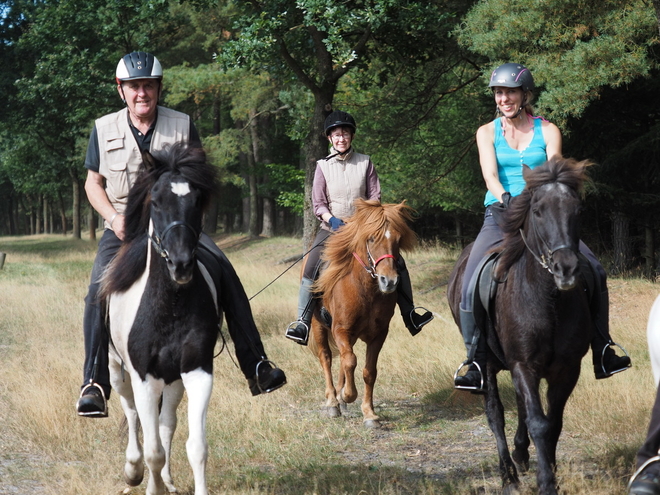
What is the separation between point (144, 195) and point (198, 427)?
150 cm

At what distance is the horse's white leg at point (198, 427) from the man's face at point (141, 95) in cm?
201

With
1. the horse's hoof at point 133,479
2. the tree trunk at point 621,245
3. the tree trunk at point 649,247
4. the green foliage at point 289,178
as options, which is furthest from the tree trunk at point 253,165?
the horse's hoof at point 133,479

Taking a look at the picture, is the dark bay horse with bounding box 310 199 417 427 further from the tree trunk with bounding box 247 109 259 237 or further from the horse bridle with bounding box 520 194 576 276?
the tree trunk with bounding box 247 109 259 237

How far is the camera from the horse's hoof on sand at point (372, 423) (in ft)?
24.6

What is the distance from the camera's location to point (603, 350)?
17.2ft

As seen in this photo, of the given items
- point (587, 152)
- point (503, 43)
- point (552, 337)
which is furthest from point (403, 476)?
point (587, 152)

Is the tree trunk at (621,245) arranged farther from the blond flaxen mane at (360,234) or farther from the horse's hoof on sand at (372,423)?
the horse's hoof on sand at (372,423)

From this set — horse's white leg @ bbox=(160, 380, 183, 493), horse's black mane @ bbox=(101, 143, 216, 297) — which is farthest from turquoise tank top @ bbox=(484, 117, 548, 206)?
horse's white leg @ bbox=(160, 380, 183, 493)

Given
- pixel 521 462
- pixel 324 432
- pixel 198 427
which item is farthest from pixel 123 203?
pixel 521 462

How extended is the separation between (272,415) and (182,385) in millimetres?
2799

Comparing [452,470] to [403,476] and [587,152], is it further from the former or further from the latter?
[587,152]

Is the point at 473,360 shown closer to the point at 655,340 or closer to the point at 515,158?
the point at 515,158

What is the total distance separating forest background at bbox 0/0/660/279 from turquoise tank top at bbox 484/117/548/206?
2.20m

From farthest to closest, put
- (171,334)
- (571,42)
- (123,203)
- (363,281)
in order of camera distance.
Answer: (571,42) < (363,281) < (123,203) < (171,334)
